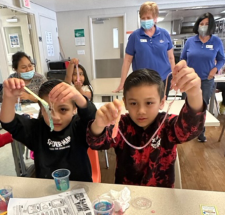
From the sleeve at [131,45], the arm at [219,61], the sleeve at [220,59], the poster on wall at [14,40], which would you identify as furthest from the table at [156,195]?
the poster on wall at [14,40]

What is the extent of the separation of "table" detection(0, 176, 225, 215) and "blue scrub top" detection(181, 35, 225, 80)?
2129 millimetres

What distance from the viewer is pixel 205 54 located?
260 centimetres

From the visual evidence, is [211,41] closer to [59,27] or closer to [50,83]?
[50,83]

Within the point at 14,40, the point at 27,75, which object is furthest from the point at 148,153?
the point at 14,40

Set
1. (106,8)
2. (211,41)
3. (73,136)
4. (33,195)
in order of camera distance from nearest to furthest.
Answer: (33,195), (73,136), (211,41), (106,8)

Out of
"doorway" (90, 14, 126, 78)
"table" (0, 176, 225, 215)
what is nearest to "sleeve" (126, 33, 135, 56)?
"table" (0, 176, 225, 215)

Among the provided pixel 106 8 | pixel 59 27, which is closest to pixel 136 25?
pixel 106 8

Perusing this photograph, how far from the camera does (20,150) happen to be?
204cm

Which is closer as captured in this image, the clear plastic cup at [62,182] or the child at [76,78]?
the clear plastic cup at [62,182]

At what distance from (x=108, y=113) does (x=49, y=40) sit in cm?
573

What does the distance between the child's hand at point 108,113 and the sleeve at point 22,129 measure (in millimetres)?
500

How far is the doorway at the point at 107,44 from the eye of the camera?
6176mm

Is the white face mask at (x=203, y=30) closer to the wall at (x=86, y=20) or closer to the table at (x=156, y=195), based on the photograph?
the table at (x=156, y=195)

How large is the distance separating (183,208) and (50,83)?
90 cm
